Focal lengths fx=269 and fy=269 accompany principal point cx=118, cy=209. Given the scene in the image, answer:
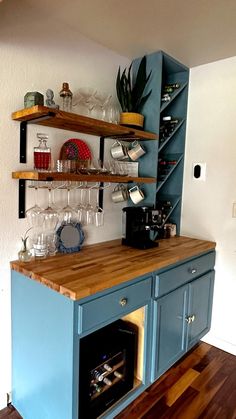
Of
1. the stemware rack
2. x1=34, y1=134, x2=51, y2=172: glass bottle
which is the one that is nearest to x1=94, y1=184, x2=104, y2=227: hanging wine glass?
the stemware rack

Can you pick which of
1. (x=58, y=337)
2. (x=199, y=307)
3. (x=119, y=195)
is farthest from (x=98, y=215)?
(x=199, y=307)

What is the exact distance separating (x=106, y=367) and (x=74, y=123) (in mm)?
1364

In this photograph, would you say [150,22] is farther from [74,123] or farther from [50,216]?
[50,216]

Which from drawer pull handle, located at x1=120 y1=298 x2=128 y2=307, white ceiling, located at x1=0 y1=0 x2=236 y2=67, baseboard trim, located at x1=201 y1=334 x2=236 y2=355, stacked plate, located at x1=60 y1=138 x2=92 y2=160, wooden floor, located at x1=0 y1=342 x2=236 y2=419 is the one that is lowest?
wooden floor, located at x1=0 y1=342 x2=236 y2=419

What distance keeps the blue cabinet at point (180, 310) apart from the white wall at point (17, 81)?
87cm

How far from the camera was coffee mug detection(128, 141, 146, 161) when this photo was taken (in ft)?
6.71

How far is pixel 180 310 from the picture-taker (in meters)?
1.83

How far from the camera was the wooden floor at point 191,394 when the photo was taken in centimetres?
155

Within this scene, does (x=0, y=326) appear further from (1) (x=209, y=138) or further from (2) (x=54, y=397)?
(1) (x=209, y=138)

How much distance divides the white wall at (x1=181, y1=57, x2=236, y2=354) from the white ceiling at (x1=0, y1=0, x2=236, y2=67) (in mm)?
251

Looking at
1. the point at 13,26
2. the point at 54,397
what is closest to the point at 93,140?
the point at 13,26

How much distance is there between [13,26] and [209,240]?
1995 millimetres

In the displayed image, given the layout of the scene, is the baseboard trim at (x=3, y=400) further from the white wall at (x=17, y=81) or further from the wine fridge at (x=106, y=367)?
the wine fridge at (x=106, y=367)

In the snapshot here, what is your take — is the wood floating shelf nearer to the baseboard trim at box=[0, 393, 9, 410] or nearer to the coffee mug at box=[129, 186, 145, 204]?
the coffee mug at box=[129, 186, 145, 204]
